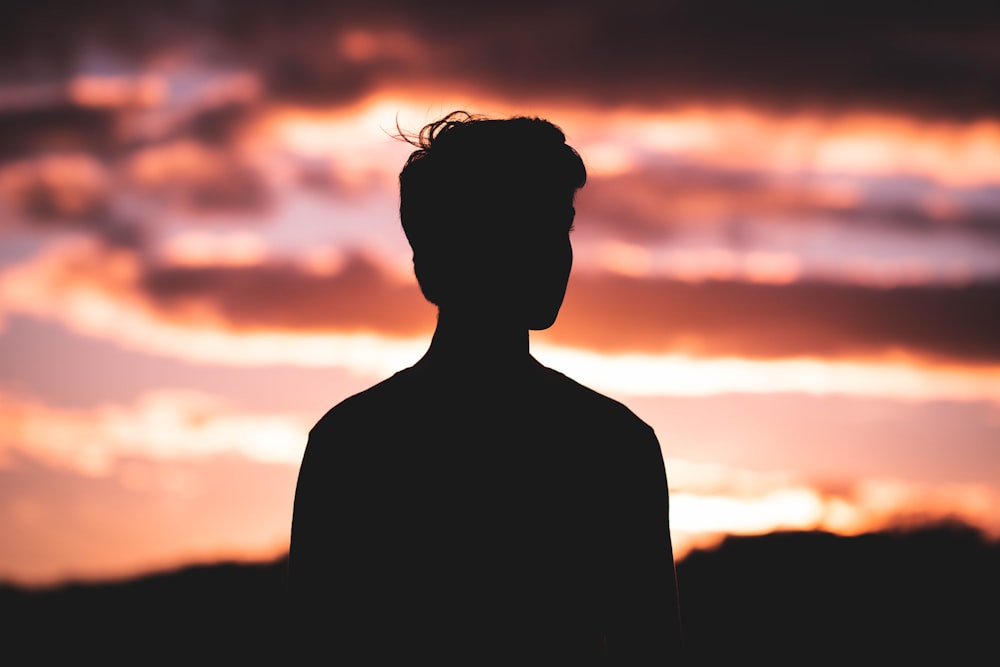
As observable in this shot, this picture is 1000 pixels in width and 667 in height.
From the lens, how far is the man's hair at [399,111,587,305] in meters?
3.82

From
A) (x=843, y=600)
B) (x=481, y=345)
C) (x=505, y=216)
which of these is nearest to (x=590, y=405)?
(x=481, y=345)

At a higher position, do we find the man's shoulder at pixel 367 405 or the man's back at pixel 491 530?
the man's shoulder at pixel 367 405

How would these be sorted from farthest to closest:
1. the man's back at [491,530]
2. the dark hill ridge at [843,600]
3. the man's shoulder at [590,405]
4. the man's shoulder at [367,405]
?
the dark hill ridge at [843,600] → the man's shoulder at [367,405] → the man's shoulder at [590,405] → the man's back at [491,530]

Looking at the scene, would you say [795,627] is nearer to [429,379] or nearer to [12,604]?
[429,379]

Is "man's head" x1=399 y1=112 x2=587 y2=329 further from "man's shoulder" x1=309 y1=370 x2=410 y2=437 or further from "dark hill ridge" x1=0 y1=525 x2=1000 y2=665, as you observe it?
"dark hill ridge" x1=0 y1=525 x2=1000 y2=665

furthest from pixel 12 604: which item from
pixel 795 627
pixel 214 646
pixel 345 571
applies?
pixel 345 571

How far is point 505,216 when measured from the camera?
12.6 ft

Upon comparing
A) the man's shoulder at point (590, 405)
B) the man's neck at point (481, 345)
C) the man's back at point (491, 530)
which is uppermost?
the man's neck at point (481, 345)

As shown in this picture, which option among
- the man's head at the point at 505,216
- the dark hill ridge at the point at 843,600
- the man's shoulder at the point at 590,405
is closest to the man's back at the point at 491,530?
the man's shoulder at the point at 590,405

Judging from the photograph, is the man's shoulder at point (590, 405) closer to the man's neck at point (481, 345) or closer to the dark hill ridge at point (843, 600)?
the man's neck at point (481, 345)

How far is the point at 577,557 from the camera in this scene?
3.71 metres

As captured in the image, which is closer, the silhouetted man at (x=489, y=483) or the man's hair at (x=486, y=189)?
the silhouetted man at (x=489, y=483)

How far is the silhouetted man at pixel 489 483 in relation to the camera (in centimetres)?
365

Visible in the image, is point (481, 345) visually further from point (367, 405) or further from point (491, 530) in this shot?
point (491, 530)
